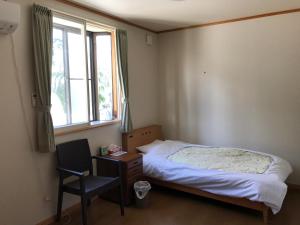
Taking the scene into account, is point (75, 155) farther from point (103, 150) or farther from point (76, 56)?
point (76, 56)

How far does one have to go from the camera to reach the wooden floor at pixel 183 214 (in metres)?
2.78

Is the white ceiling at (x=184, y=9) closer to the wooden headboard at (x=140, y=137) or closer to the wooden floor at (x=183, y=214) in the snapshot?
the wooden headboard at (x=140, y=137)

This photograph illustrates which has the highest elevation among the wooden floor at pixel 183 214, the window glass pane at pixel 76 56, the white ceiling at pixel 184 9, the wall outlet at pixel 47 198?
the white ceiling at pixel 184 9

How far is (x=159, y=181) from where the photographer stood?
3471 mm

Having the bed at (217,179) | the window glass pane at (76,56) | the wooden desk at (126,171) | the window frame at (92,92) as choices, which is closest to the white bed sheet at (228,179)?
the bed at (217,179)

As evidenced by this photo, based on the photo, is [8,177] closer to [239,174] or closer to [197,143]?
[239,174]

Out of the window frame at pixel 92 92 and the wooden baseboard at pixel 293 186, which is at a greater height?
the window frame at pixel 92 92

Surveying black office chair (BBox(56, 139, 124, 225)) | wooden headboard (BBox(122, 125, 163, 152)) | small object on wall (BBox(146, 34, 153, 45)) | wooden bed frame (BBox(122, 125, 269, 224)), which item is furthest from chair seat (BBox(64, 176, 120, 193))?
small object on wall (BBox(146, 34, 153, 45))

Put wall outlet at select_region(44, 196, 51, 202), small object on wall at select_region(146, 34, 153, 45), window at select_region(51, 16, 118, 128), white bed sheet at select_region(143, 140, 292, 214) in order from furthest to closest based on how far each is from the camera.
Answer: small object on wall at select_region(146, 34, 153, 45) → window at select_region(51, 16, 118, 128) → wall outlet at select_region(44, 196, 51, 202) → white bed sheet at select_region(143, 140, 292, 214)

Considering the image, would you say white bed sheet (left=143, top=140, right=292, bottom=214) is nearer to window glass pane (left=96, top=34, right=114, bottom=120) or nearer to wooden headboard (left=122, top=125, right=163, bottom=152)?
wooden headboard (left=122, top=125, right=163, bottom=152)

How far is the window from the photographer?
117 inches

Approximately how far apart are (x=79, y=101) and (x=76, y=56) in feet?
1.81

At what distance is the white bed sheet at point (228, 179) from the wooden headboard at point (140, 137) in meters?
0.33

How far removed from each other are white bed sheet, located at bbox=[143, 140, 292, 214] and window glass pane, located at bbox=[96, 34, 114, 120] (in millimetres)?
886
